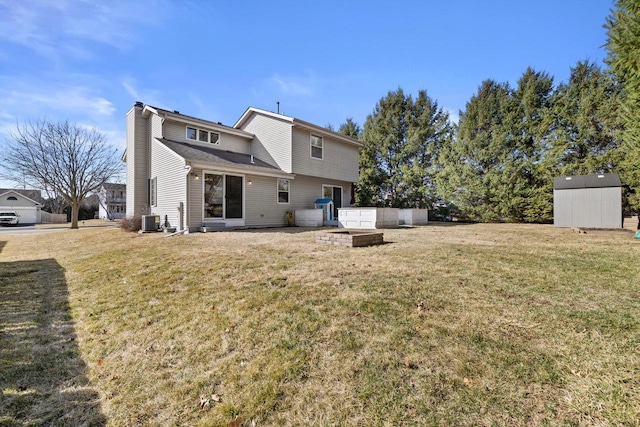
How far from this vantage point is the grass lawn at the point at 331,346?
1.87 metres

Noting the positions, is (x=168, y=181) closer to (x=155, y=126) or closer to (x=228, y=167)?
(x=228, y=167)

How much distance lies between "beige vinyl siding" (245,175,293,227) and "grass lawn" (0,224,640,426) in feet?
26.7

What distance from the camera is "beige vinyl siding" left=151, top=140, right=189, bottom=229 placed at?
11.2 meters

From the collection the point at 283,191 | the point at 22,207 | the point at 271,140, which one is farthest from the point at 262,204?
the point at 22,207

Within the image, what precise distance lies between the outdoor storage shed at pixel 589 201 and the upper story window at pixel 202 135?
54.3ft

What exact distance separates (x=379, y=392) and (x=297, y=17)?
12.7 meters

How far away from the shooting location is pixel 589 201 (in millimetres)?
11891

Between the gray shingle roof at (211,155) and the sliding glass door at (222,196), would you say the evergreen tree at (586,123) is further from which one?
the sliding glass door at (222,196)

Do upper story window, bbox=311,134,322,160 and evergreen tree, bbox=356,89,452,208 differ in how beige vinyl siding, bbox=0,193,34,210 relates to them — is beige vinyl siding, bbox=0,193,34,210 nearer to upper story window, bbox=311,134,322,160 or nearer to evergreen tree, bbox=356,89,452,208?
upper story window, bbox=311,134,322,160

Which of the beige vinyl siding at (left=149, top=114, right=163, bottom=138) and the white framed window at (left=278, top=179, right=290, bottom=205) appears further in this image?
the white framed window at (left=278, top=179, right=290, bottom=205)

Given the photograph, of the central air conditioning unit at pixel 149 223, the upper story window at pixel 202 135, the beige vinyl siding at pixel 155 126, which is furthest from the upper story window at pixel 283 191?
the beige vinyl siding at pixel 155 126

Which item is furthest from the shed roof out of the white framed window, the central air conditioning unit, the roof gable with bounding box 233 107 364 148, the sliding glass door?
the central air conditioning unit

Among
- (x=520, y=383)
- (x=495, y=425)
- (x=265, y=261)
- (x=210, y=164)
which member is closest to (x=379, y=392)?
(x=495, y=425)

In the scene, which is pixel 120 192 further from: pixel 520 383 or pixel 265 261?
pixel 520 383
